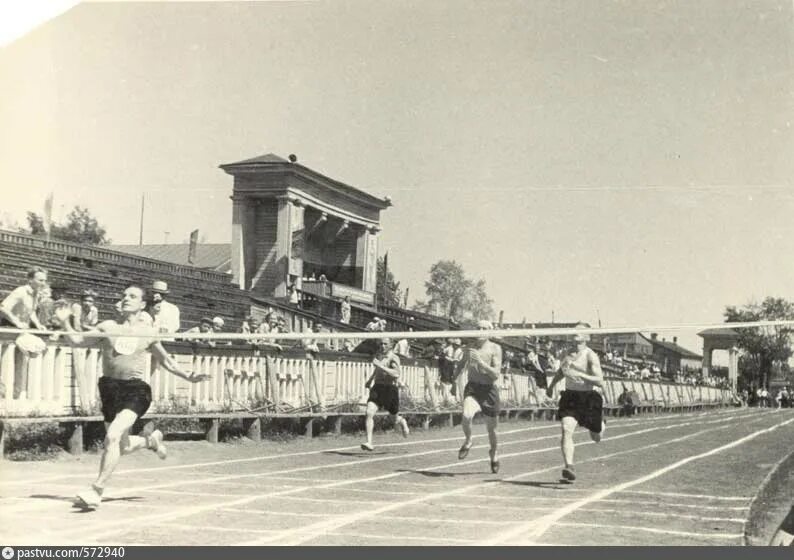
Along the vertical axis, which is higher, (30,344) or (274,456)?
(30,344)

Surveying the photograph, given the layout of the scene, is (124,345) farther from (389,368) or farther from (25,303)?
(389,368)

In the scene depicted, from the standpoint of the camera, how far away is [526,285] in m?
9.20

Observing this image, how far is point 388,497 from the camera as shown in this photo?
24.3 feet

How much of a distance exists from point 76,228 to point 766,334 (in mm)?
7370

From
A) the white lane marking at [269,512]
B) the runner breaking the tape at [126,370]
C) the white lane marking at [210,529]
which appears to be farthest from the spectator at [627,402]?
the white lane marking at [210,529]

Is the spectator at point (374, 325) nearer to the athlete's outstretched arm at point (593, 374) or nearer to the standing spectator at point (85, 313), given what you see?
the athlete's outstretched arm at point (593, 374)

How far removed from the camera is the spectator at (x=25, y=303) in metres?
8.23

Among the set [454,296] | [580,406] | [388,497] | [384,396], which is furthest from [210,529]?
[384,396]

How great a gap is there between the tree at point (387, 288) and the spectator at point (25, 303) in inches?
116

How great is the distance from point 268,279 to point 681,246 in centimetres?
363

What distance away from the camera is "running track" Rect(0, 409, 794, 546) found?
618 centimetres

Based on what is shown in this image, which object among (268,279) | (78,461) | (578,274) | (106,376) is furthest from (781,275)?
(78,461)
